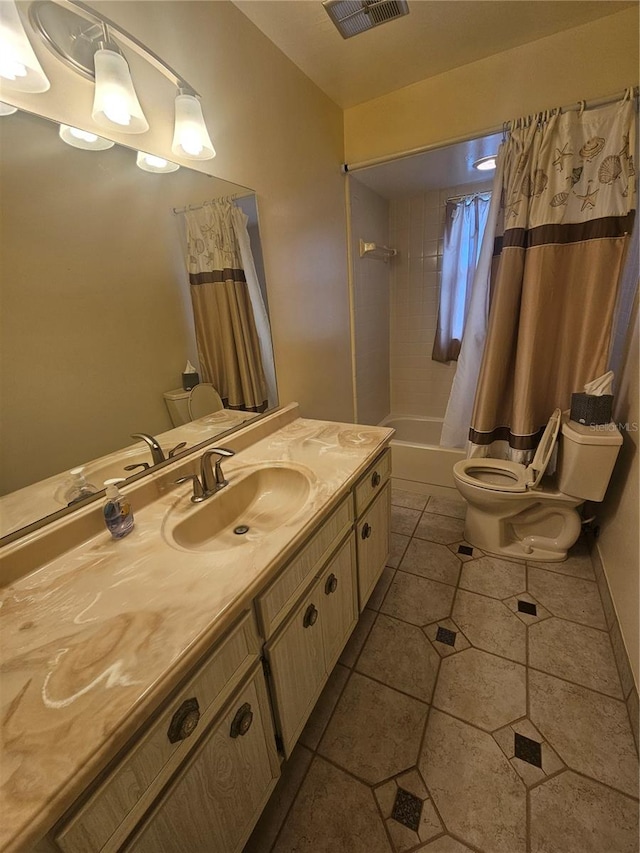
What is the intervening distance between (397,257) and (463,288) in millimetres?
661

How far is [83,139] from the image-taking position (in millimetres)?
883

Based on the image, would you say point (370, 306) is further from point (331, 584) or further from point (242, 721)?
point (242, 721)

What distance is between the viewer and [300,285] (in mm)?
1794

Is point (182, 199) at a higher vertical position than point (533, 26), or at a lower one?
lower

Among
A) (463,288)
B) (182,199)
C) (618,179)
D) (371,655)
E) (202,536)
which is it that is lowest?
(371,655)

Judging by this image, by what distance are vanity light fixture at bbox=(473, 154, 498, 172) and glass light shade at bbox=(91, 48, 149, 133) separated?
2.00m

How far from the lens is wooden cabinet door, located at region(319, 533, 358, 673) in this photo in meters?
1.08

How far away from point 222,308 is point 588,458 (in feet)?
5.51

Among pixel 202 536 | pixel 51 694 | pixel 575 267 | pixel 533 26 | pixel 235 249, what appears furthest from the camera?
pixel 575 267

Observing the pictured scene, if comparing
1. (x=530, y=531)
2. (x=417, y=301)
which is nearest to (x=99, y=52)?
(x=530, y=531)

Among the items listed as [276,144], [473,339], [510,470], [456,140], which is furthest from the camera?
[473,339]

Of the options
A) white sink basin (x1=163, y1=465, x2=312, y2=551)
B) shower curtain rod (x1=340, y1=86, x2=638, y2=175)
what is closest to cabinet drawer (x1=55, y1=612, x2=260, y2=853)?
white sink basin (x1=163, y1=465, x2=312, y2=551)

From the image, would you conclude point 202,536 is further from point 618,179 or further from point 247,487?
point 618,179

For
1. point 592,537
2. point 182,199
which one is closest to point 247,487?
point 182,199
